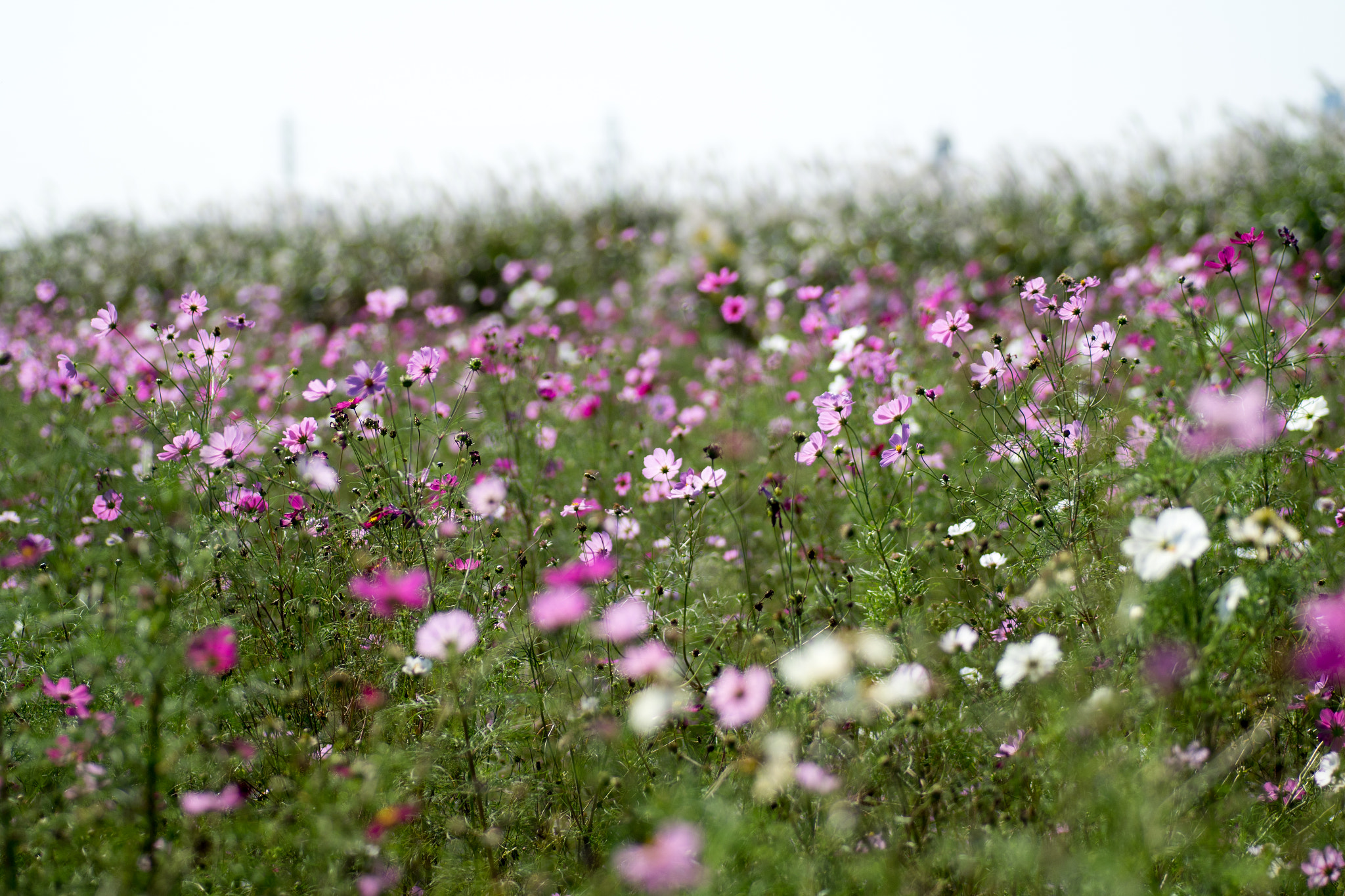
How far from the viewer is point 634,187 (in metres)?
9.54

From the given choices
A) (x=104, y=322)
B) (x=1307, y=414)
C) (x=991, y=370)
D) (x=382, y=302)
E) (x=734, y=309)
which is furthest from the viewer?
(x=734, y=309)

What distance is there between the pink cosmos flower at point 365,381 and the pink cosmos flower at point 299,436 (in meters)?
0.12

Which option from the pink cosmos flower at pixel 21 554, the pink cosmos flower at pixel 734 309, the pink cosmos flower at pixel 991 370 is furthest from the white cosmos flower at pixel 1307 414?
the pink cosmos flower at pixel 21 554

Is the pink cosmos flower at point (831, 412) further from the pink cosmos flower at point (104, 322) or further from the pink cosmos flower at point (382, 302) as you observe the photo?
the pink cosmos flower at point (104, 322)

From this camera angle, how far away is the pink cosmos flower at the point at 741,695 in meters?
1.26

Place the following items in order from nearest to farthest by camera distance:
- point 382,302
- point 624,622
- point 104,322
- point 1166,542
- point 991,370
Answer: point 1166,542, point 624,622, point 991,370, point 104,322, point 382,302

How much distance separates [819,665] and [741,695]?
0.13 meters

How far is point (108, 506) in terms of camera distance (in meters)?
2.21

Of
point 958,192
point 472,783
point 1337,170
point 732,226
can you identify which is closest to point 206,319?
point 732,226

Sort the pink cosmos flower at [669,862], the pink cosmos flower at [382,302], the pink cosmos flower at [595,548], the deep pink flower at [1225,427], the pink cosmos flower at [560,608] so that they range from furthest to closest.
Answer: the pink cosmos flower at [382,302], the pink cosmos flower at [595,548], the deep pink flower at [1225,427], the pink cosmos flower at [560,608], the pink cosmos flower at [669,862]

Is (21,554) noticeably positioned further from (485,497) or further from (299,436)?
(485,497)

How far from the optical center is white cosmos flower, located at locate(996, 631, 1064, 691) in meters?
1.33

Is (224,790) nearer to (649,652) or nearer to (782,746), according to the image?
(649,652)

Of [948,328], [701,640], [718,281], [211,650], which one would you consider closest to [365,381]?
[211,650]
